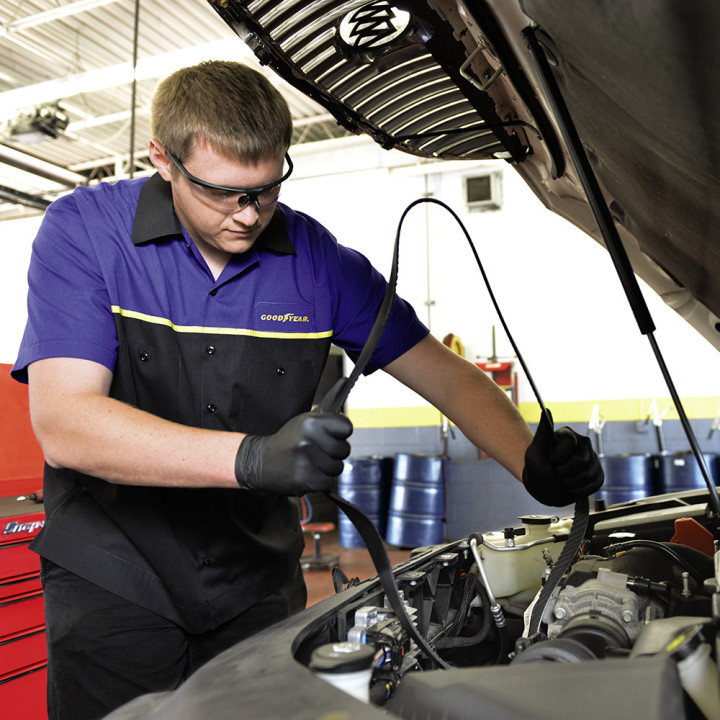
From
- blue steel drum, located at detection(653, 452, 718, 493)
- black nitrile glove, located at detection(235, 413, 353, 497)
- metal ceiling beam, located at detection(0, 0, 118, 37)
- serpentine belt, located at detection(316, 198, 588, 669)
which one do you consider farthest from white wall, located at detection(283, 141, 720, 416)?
black nitrile glove, located at detection(235, 413, 353, 497)

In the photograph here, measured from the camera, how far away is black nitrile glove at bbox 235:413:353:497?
94 cm

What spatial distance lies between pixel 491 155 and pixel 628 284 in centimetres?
55

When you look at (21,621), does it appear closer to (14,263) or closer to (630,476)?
(630,476)

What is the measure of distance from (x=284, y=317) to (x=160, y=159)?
0.40 meters

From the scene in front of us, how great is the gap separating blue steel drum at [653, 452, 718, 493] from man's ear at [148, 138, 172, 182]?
4918mm

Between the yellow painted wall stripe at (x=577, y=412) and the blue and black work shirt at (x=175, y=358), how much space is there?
4.86 meters

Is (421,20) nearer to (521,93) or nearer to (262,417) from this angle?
(521,93)

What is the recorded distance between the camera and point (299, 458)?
943mm

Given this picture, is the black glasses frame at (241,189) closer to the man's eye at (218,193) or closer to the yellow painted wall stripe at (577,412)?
the man's eye at (218,193)

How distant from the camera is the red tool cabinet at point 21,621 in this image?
2.28 meters

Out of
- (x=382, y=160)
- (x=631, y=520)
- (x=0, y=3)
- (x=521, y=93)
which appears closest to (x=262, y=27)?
(x=521, y=93)

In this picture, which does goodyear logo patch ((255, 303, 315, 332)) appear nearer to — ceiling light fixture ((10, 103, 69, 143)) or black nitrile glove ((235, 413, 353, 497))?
black nitrile glove ((235, 413, 353, 497))

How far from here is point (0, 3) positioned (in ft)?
16.0

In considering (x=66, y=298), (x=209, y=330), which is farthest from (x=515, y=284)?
(x=66, y=298)
